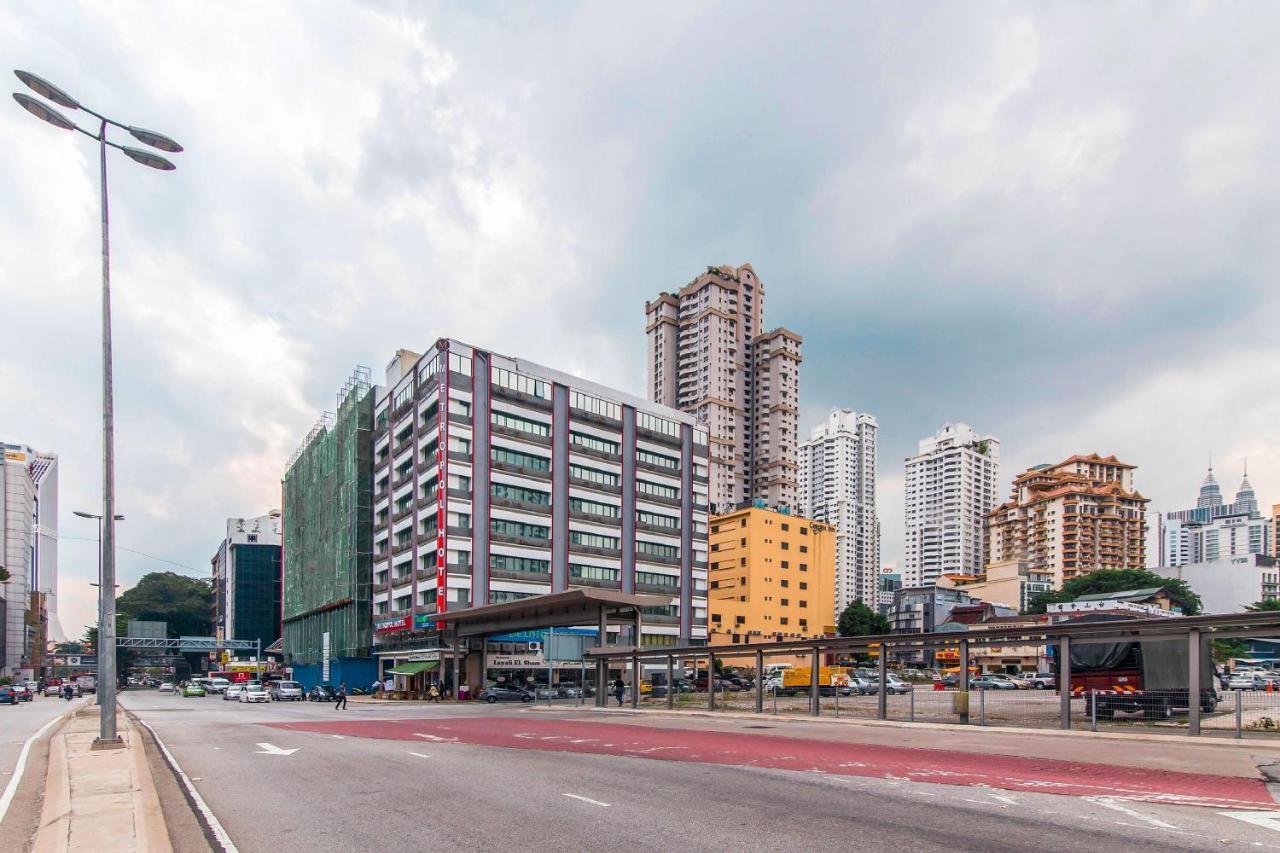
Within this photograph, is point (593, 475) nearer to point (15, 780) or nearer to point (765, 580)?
point (765, 580)

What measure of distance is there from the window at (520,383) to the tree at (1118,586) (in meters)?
83.9

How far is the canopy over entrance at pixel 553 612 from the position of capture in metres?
42.0

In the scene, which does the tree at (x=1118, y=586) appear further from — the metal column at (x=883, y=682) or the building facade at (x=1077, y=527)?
the metal column at (x=883, y=682)

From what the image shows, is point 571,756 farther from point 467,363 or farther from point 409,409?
point 409,409

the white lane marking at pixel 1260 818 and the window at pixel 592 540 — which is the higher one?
the white lane marking at pixel 1260 818

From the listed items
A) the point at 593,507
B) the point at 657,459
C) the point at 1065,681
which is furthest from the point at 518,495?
the point at 1065,681

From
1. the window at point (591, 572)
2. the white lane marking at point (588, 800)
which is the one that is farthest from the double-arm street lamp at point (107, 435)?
the window at point (591, 572)

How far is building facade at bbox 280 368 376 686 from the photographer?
3292 inches

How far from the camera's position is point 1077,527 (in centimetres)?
17588

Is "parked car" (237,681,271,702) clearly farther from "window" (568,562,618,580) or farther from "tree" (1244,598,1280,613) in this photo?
"tree" (1244,598,1280,613)

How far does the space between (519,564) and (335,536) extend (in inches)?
1116

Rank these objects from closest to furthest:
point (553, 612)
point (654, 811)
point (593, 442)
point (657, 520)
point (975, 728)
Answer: point (654, 811) < point (975, 728) < point (553, 612) < point (593, 442) < point (657, 520)

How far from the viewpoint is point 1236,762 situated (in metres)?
14.6

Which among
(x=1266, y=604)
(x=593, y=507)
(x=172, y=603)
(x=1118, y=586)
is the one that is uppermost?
(x=593, y=507)
